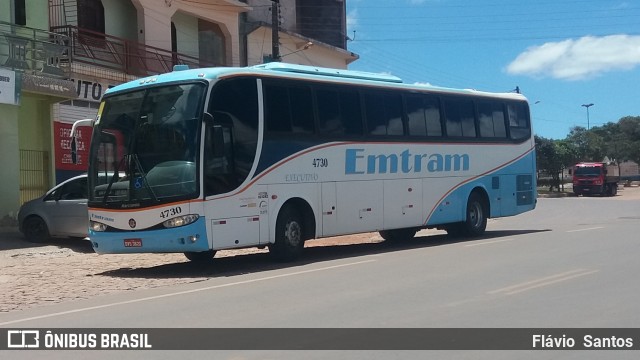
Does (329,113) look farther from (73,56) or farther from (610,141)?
(610,141)

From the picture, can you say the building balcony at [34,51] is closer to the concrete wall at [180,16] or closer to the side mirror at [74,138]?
the concrete wall at [180,16]

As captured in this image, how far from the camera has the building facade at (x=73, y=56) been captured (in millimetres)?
19438

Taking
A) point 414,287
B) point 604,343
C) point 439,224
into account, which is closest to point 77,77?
point 439,224

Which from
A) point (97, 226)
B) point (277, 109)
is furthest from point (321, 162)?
point (97, 226)

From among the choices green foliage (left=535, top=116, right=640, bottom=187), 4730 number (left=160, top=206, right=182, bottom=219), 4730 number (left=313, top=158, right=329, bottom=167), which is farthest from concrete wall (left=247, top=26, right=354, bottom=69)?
green foliage (left=535, top=116, right=640, bottom=187)

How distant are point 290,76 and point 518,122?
9.05 meters

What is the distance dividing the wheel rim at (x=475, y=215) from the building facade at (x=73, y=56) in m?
11.4

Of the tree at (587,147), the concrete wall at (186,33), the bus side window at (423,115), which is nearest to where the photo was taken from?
the bus side window at (423,115)

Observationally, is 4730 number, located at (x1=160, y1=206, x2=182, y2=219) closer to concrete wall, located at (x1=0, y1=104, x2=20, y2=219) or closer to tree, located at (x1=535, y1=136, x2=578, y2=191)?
concrete wall, located at (x1=0, y1=104, x2=20, y2=219)

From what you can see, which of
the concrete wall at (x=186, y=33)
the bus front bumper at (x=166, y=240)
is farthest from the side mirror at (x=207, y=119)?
the concrete wall at (x=186, y=33)

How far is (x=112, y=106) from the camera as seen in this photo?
529 inches

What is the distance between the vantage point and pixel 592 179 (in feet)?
175

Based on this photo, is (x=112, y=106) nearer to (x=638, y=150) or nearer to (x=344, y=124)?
(x=344, y=124)

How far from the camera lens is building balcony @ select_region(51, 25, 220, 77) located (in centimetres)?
2300
